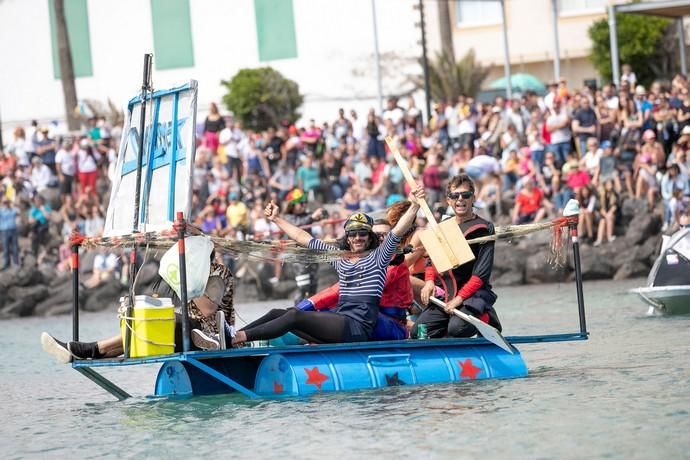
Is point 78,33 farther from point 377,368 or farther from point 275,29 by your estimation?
point 377,368

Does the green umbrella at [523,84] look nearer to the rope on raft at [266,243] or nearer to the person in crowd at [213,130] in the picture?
the person in crowd at [213,130]

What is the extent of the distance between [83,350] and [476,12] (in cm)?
3682

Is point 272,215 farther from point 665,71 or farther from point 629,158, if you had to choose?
point 665,71

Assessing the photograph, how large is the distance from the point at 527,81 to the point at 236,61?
9408mm

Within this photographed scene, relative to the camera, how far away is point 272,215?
13.3 m

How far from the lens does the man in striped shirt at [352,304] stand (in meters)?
12.7

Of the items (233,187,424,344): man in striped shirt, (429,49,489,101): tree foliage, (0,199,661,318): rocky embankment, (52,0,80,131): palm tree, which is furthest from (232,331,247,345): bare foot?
(52,0,80,131): palm tree

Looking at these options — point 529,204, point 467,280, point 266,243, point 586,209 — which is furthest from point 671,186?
point 266,243

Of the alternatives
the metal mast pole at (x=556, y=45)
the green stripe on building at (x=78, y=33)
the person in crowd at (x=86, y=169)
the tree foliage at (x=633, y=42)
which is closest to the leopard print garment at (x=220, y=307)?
the person in crowd at (x=86, y=169)

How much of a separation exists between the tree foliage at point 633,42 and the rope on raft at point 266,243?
30294 millimetres

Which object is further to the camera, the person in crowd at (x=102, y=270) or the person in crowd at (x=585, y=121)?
the person in crowd at (x=102, y=270)

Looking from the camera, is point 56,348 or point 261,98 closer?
point 56,348

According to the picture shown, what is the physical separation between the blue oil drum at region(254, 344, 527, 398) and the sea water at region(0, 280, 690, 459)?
12 cm

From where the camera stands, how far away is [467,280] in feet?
44.1
